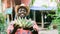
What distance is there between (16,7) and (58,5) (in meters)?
0.45

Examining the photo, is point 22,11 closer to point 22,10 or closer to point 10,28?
point 22,10

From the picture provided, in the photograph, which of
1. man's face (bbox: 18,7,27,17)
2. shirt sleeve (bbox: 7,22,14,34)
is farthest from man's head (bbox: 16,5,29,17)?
shirt sleeve (bbox: 7,22,14,34)

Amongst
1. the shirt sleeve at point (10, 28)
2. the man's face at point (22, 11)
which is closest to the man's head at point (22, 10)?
the man's face at point (22, 11)

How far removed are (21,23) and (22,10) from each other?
5.6 inches

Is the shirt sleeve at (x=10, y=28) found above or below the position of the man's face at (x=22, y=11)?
below

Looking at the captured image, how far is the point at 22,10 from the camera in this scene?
2.29m

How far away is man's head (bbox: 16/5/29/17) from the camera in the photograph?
89.7 inches

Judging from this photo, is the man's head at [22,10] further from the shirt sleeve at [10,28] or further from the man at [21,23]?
the shirt sleeve at [10,28]

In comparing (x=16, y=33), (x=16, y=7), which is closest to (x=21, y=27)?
(x=16, y=33)

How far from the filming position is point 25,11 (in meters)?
2.28

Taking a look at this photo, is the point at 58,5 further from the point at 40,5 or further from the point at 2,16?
the point at 2,16

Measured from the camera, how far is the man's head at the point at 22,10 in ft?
7.47

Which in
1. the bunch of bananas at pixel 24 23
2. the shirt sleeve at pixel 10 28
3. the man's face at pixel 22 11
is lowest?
the shirt sleeve at pixel 10 28

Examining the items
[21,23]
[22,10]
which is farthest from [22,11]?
[21,23]
